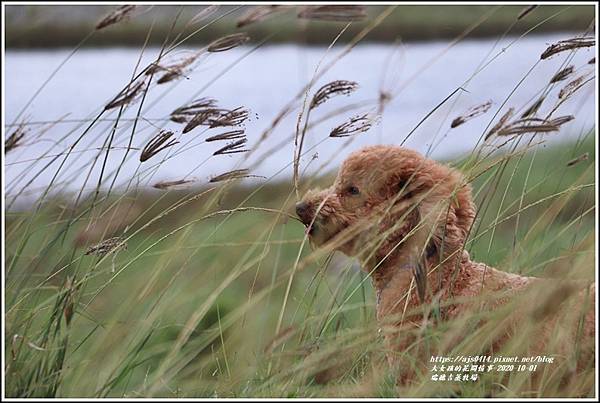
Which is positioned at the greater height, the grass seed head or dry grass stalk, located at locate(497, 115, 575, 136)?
dry grass stalk, located at locate(497, 115, 575, 136)

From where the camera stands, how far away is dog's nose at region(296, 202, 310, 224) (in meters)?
3.63

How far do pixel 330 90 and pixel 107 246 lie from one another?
86 cm

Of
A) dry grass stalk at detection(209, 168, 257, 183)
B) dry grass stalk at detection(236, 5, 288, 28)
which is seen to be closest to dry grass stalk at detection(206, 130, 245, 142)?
dry grass stalk at detection(209, 168, 257, 183)

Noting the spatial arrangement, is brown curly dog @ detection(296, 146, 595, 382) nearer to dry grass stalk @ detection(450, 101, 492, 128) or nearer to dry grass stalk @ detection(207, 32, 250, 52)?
dry grass stalk @ detection(450, 101, 492, 128)

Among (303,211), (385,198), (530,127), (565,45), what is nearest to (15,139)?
(303,211)

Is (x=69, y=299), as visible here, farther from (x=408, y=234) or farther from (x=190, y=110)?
(x=408, y=234)

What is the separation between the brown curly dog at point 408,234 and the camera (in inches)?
125

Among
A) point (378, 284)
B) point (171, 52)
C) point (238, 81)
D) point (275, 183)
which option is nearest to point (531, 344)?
point (378, 284)

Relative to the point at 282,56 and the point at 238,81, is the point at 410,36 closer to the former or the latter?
the point at 282,56

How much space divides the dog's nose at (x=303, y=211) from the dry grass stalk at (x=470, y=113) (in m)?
0.77

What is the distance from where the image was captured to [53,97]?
12125 millimetres

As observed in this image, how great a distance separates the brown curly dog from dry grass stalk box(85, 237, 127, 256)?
65 cm

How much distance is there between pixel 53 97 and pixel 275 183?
3.20 meters

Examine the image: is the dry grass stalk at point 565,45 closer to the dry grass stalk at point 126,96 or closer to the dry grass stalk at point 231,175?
the dry grass stalk at point 231,175
